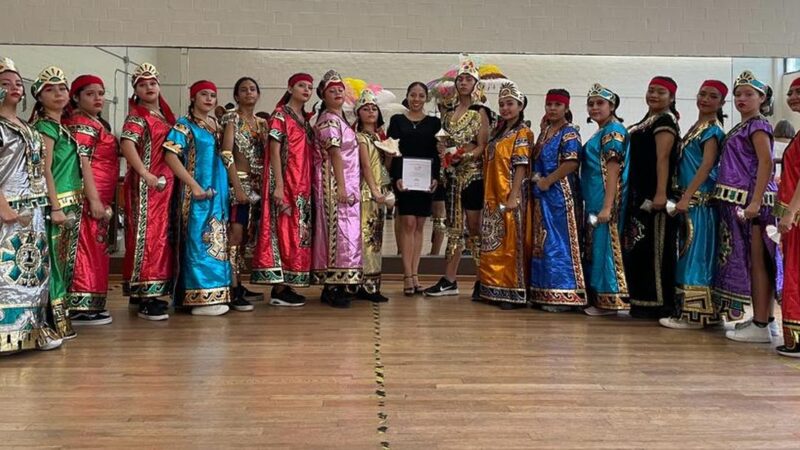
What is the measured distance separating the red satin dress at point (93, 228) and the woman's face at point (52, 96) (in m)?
0.27

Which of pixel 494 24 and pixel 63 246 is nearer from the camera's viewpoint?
pixel 63 246

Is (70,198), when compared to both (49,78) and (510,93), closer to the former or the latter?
(49,78)

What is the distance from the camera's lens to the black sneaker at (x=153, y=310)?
13.9 feet

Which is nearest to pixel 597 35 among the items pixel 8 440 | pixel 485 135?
pixel 485 135

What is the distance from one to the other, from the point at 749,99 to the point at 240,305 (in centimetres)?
322

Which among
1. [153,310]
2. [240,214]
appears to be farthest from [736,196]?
[153,310]

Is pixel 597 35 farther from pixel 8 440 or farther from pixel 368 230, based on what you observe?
pixel 8 440

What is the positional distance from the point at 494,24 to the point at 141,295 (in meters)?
4.34

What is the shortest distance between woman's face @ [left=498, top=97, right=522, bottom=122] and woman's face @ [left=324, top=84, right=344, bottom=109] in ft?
3.57

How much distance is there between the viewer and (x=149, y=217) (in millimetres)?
4223

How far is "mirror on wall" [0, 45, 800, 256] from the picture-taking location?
21.8 feet

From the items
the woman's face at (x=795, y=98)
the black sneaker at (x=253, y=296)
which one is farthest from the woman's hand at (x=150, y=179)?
the woman's face at (x=795, y=98)

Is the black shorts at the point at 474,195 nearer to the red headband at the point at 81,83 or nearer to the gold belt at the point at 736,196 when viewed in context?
the gold belt at the point at 736,196

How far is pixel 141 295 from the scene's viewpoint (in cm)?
421
